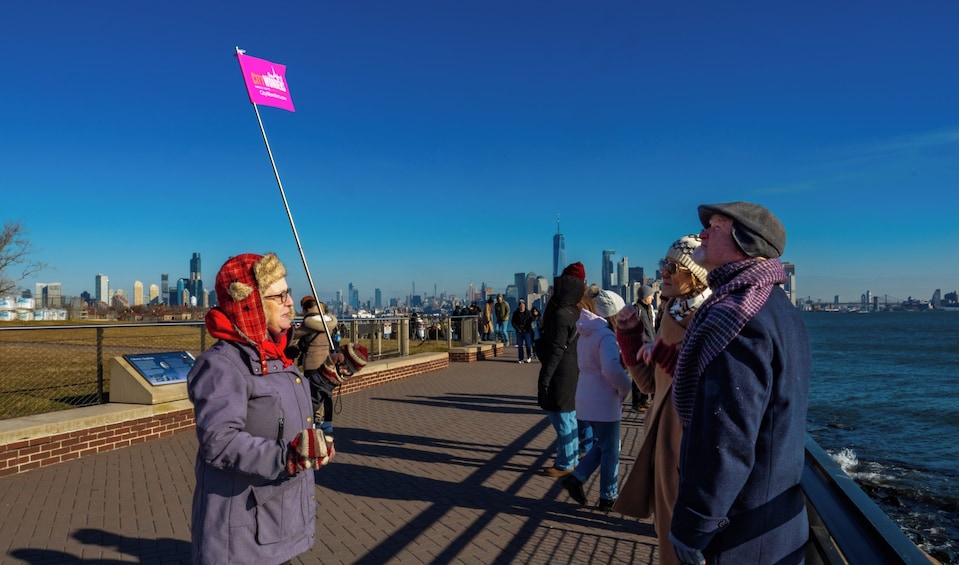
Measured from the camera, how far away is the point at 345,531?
5.05 meters

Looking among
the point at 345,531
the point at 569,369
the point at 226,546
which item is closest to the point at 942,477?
the point at 569,369

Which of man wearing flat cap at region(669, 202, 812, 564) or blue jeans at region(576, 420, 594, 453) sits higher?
man wearing flat cap at region(669, 202, 812, 564)

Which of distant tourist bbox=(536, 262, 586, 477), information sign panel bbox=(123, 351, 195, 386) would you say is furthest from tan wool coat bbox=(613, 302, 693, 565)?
information sign panel bbox=(123, 351, 195, 386)

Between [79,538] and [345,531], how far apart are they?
76.7 inches

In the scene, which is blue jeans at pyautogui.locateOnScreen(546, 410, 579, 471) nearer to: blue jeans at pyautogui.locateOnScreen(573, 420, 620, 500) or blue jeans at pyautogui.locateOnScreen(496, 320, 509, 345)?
blue jeans at pyautogui.locateOnScreen(573, 420, 620, 500)

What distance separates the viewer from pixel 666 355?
300 cm

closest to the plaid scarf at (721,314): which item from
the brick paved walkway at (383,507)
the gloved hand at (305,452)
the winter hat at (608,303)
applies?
the gloved hand at (305,452)

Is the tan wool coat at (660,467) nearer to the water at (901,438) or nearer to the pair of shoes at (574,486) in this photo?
the pair of shoes at (574,486)

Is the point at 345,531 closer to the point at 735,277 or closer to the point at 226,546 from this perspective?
the point at 226,546

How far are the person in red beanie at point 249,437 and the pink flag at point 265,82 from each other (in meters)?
4.86

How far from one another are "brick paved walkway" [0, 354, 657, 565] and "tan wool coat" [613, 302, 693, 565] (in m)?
1.89

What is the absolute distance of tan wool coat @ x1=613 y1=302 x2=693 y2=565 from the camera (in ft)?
8.64

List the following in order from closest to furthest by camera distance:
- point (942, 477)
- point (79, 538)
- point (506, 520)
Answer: point (79, 538)
point (506, 520)
point (942, 477)

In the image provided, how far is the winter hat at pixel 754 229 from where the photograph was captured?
2.12 meters
